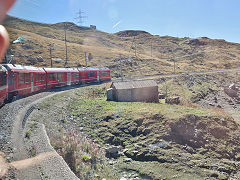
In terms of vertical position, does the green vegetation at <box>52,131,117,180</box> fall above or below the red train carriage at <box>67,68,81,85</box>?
below

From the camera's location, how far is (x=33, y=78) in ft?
68.7

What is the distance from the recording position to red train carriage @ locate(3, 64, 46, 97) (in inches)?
639

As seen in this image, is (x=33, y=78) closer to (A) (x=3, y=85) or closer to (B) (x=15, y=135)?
(A) (x=3, y=85)

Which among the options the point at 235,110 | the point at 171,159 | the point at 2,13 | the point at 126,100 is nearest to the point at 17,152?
the point at 2,13

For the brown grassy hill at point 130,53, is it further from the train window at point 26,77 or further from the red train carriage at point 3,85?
the red train carriage at point 3,85

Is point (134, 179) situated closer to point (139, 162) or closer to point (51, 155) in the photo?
point (139, 162)

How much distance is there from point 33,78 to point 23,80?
2.50 meters

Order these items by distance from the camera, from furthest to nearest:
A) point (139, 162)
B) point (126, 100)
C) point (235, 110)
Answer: point (235, 110), point (126, 100), point (139, 162)

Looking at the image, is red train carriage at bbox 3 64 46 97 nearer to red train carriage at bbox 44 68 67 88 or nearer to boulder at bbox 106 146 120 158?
red train carriage at bbox 44 68 67 88

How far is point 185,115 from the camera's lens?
17203 mm

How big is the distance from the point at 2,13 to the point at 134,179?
38.5 feet

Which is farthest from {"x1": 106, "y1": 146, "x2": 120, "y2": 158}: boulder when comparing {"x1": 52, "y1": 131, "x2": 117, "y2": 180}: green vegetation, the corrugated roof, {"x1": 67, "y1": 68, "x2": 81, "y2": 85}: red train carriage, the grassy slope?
{"x1": 67, "y1": 68, "x2": 81, "y2": 85}: red train carriage

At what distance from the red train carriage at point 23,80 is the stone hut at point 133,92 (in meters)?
8.47

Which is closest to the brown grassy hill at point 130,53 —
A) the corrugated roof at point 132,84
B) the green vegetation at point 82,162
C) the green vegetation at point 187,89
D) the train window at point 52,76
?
the train window at point 52,76
